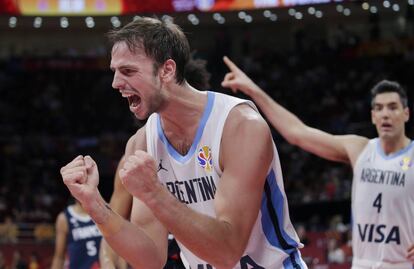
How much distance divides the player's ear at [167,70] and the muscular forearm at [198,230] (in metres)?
0.66

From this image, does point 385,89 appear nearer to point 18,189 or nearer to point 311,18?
point 18,189

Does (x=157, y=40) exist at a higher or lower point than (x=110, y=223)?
higher

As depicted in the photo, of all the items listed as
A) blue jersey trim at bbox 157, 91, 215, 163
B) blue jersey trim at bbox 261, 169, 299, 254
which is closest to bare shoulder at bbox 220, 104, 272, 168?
blue jersey trim at bbox 157, 91, 215, 163

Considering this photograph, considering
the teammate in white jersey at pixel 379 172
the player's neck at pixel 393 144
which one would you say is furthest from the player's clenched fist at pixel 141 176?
the player's neck at pixel 393 144

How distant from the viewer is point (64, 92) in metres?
25.3

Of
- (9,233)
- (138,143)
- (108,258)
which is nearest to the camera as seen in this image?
(138,143)

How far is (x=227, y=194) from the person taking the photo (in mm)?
3434

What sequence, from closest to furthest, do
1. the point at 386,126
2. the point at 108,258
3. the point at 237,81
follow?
1. the point at 237,81
2. the point at 108,258
3. the point at 386,126

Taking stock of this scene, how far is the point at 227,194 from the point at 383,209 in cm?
353

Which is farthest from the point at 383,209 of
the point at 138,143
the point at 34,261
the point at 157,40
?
the point at 34,261

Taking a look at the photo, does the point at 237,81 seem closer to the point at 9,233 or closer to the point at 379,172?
the point at 379,172

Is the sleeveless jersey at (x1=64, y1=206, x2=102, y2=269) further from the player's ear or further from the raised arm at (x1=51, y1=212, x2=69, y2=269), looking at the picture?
the player's ear

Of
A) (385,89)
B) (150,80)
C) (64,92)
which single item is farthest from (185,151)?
(64,92)

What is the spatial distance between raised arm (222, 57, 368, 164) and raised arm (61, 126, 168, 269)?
7.45ft
